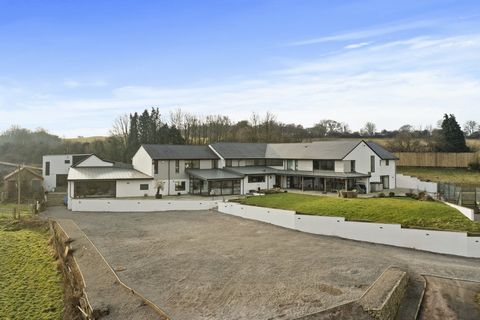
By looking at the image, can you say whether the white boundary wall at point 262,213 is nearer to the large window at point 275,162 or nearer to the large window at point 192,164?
the large window at point 192,164

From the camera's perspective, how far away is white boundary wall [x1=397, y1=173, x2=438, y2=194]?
33.9m

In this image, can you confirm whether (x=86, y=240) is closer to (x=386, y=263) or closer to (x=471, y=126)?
(x=386, y=263)

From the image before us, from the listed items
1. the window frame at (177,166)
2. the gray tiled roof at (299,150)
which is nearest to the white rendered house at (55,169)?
the window frame at (177,166)

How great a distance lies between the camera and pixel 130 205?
29000mm

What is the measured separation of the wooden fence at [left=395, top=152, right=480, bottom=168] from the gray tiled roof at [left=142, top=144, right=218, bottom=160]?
30.3 m

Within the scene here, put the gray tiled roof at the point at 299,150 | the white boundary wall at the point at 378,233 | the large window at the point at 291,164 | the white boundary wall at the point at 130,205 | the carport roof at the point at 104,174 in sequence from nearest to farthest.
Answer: the white boundary wall at the point at 378,233 → the white boundary wall at the point at 130,205 → the carport roof at the point at 104,174 → the gray tiled roof at the point at 299,150 → the large window at the point at 291,164

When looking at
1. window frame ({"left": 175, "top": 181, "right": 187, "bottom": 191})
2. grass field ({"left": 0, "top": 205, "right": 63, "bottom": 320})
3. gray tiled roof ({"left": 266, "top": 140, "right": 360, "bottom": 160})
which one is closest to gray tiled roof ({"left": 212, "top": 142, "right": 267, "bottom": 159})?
gray tiled roof ({"left": 266, "top": 140, "right": 360, "bottom": 160})

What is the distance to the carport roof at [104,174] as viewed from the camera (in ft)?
102

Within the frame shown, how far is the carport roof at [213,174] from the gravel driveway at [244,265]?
9.91 meters

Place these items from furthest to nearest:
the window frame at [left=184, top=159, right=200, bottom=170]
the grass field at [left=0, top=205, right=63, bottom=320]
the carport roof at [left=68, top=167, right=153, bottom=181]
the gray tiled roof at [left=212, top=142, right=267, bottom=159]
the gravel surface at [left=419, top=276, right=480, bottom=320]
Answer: the gray tiled roof at [left=212, top=142, right=267, bottom=159] < the window frame at [left=184, top=159, right=200, bottom=170] < the carport roof at [left=68, top=167, right=153, bottom=181] < the grass field at [left=0, top=205, right=63, bottom=320] < the gravel surface at [left=419, top=276, right=480, bottom=320]

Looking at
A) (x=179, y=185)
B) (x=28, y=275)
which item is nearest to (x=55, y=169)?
(x=179, y=185)

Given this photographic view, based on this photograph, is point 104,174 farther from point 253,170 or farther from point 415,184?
point 415,184

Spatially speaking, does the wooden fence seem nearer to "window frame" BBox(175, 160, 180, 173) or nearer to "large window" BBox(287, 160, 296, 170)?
"large window" BBox(287, 160, 296, 170)

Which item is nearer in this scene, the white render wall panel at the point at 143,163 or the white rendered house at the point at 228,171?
the white rendered house at the point at 228,171
